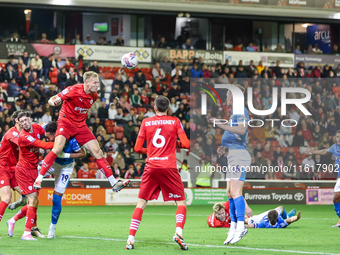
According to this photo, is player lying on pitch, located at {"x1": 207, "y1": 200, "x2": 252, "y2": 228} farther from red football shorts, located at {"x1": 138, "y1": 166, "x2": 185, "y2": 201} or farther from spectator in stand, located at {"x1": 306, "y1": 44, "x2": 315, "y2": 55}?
spectator in stand, located at {"x1": 306, "y1": 44, "x2": 315, "y2": 55}

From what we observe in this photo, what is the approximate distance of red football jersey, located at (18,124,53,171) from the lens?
28.9 feet

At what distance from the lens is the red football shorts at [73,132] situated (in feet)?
29.2

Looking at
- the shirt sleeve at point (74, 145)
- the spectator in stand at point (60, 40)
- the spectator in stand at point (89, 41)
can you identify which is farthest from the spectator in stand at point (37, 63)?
the shirt sleeve at point (74, 145)

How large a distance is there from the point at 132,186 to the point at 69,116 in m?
10.4

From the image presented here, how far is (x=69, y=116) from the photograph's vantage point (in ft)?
29.5

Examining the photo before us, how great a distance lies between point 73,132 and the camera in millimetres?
8969

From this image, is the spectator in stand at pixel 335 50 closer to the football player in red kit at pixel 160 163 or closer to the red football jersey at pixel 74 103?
the red football jersey at pixel 74 103

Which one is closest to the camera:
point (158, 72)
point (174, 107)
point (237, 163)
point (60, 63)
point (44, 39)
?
point (237, 163)

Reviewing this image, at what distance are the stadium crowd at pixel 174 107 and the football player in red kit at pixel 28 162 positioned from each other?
10.3 m

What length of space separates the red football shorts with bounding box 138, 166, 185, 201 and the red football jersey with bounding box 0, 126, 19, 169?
10.2 ft

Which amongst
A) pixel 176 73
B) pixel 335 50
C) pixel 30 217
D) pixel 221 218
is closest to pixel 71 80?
pixel 176 73

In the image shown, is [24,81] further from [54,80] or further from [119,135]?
[119,135]

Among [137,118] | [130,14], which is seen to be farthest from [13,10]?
[137,118]

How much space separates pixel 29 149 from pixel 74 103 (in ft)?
3.87
